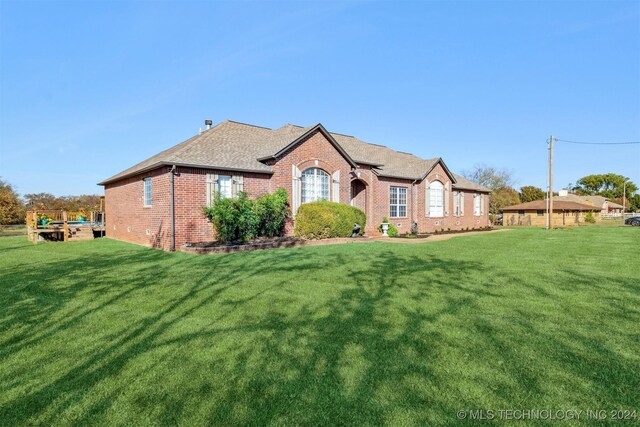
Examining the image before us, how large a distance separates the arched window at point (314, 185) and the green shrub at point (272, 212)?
155 centimetres

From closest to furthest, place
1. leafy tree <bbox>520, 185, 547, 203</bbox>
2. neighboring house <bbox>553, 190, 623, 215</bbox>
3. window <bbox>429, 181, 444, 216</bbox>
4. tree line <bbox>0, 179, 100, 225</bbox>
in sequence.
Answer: window <bbox>429, 181, 444, 216</bbox>
tree line <bbox>0, 179, 100, 225</bbox>
leafy tree <bbox>520, 185, 547, 203</bbox>
neighboring house <bbox>553, 190, 623, 215</bbox>

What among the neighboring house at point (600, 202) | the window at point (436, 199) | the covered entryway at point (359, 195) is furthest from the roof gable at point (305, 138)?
the neighboring house at point (600, 202)

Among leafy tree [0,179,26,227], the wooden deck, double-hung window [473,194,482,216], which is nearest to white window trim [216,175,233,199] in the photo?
the wooden deck

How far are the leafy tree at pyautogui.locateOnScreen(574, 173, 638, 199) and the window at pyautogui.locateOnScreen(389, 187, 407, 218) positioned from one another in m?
96.8

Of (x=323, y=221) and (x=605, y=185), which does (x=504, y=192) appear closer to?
(x=323, y=221)

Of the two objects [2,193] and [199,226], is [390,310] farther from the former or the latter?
[2,193]

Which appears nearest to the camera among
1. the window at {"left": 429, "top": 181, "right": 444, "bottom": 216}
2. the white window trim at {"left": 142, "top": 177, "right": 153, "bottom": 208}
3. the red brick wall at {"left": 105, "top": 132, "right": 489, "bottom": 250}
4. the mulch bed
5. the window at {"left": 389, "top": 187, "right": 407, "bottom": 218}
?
the mulch bed

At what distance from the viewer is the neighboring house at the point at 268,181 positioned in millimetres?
14102

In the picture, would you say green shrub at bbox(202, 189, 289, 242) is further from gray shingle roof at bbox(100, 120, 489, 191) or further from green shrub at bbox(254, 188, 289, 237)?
gray shingle roof at bbox(100, 120, 489, 191)

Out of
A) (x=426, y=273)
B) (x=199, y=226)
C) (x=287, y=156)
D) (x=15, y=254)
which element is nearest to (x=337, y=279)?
(x=426, y=273)

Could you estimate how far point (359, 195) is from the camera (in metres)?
21.6

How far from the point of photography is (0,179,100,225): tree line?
93.1 feet

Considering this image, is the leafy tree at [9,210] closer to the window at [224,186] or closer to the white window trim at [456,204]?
the window at [224,186]

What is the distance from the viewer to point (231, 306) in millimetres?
5512
